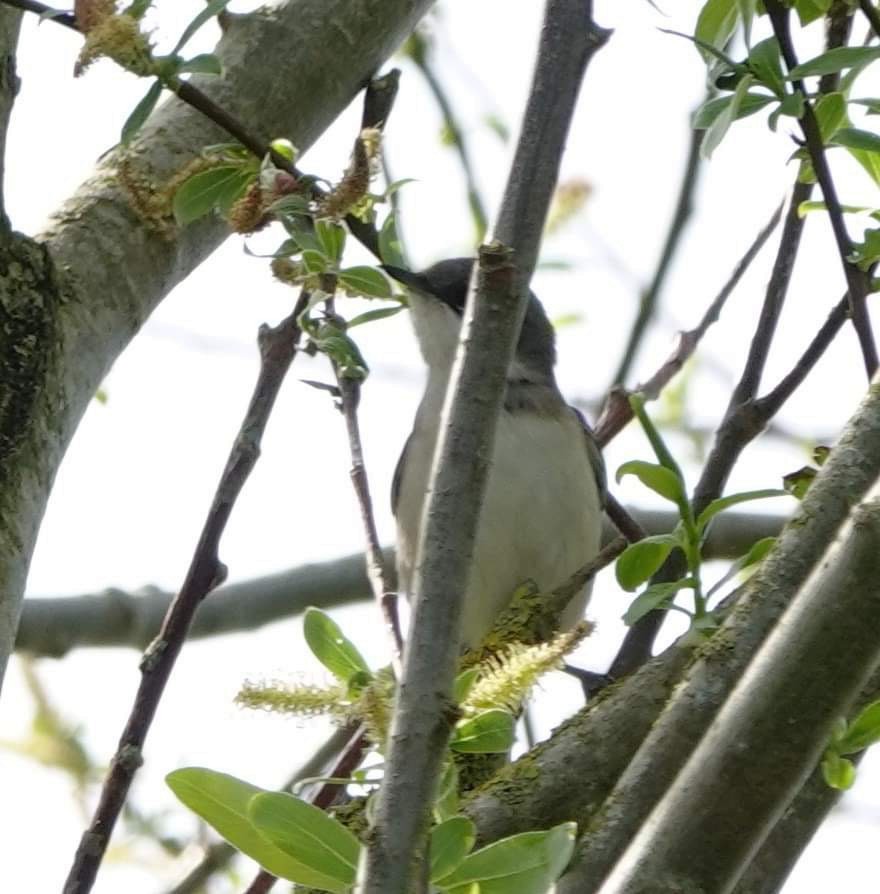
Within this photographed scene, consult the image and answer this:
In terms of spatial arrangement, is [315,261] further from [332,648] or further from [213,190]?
[332,648]

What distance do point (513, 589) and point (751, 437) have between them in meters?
1.54

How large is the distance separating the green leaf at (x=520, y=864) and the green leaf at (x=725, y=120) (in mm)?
1167

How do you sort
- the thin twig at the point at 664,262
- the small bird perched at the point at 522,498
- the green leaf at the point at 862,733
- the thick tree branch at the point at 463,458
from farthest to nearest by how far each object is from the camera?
1. the small bird perched at the point at 522,498
2. the thin twig at the point at 664,262
3. the green leaf at the point at 862,733
4. the thick tree branch at the point at 463,458

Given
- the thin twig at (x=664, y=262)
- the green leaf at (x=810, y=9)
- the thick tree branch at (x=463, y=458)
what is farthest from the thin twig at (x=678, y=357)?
the thick tree branch at (x=463, y=458)

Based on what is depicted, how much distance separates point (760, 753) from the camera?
5.14 ft

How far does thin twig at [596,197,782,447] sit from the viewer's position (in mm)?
3506

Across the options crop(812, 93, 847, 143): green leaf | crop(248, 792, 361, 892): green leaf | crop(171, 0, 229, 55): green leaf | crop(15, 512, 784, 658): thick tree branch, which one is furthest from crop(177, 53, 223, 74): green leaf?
crop(15, 512, 784, 658): thick tree branch

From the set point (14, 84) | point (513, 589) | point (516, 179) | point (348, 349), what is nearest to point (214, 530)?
point (348, 349)

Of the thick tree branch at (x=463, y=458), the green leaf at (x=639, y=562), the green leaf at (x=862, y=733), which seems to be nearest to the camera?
the thick tree branch at (x=463, y=458)

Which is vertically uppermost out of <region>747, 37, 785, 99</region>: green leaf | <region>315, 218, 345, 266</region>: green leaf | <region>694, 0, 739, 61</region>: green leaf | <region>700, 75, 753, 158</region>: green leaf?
<region>694, 0, 739, 61</region>: green leaf

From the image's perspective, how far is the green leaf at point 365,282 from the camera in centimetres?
259

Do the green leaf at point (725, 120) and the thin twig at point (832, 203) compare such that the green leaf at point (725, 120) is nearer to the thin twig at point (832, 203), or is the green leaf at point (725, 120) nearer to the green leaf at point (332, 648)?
the thin twig at point (832, 203)

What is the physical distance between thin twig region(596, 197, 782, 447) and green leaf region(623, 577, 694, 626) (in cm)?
120

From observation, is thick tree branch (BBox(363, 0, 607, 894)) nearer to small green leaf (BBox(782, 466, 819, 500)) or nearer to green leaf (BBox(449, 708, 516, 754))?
green leaf (BBox(449, 708, 516, 754))
